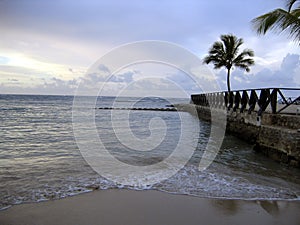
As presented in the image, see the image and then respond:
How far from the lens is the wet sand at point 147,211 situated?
3535mm

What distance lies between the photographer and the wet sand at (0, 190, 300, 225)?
3535 mm

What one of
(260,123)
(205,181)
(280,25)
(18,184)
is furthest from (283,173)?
(18,184)

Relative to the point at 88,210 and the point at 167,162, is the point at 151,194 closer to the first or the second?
the point at 88,210

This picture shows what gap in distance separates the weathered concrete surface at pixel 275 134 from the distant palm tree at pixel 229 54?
12488mm

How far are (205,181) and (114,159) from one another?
309 centimetres

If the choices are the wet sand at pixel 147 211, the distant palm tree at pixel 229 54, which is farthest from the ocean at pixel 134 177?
the distant palm tree at pixel 229 54

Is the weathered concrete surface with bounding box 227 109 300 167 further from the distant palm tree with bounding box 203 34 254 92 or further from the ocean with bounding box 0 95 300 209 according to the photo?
the distant palm tree with bounding box 203 34 254 92

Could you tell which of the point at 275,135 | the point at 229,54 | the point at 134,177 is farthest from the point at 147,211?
the point at 229,54

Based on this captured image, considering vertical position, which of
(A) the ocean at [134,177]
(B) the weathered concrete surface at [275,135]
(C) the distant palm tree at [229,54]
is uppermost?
(C) the distant palm tree at [229,54]

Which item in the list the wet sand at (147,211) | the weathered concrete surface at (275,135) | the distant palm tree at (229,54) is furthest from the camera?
the distant palm tree at (229,54)

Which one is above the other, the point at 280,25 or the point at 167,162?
the point at 280,25

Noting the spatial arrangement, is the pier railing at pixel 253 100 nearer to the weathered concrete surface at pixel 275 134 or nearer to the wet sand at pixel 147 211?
the weathered concrete surface at pixel 275 134

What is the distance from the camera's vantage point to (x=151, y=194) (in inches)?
182

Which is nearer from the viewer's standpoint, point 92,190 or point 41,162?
point 92,190
